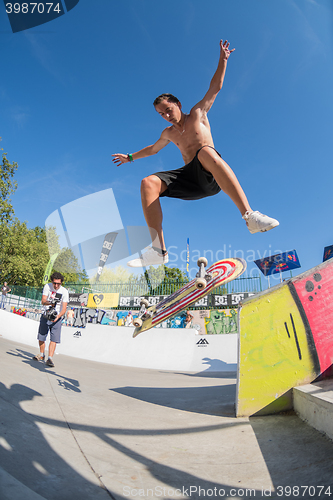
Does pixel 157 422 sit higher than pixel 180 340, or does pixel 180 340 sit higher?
pixel 157 422

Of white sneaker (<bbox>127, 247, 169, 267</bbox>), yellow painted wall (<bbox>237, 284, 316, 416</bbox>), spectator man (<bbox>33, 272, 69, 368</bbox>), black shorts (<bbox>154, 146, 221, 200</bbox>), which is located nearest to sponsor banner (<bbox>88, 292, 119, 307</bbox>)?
spectator man (<bbox>33, 272, 69, 368</bbox>)

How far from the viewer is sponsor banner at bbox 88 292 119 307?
55.2ft

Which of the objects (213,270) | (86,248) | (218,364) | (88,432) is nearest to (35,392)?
(88,432)

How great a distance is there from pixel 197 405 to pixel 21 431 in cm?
202

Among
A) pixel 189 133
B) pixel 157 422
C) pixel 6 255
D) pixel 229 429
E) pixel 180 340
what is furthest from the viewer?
pixel 6 255

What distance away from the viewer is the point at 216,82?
282 centimetres

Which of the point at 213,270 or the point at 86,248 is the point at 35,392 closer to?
the point at 213,270

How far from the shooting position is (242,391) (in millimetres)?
2574

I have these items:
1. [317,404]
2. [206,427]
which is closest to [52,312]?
[206,427]

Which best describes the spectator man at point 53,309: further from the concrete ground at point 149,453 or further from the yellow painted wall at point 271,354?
the yellow painted wall at point 271,354

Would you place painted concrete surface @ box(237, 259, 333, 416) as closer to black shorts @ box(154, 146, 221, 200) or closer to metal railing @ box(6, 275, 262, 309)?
black shorts @ box(154, 146, 221, 200)

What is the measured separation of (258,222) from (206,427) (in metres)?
1.92

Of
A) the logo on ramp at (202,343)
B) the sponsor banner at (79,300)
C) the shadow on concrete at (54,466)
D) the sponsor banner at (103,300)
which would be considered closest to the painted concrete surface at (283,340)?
the shadow on concrete at (54,466)

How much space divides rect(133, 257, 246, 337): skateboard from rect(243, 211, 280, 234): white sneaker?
75 cm
